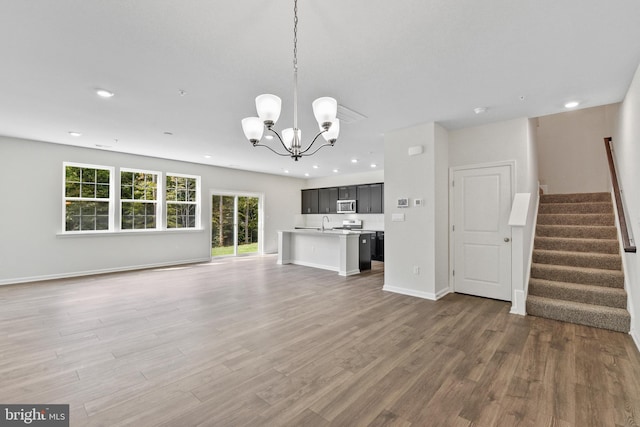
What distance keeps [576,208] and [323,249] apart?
4.78 m

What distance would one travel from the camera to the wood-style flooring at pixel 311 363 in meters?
1.83

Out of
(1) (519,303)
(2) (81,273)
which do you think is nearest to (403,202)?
(1) (519,303)

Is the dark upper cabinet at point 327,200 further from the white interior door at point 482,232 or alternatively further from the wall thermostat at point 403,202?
the white interior door at point 482,232

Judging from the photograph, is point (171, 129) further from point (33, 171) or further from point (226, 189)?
point (226, 189)

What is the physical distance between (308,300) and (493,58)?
142 inches

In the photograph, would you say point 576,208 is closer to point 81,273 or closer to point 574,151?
point 574,151

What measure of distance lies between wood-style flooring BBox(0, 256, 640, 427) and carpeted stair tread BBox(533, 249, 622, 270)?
97cm

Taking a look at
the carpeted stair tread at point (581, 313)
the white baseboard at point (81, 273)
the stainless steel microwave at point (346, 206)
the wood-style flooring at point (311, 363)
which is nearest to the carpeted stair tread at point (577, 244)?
the carpeted stair tread at point (581, 313)

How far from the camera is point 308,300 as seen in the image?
4227 millimetres

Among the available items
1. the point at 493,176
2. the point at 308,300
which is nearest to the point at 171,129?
the point at 308,300

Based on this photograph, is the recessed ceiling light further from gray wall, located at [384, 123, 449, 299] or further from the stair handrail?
the stair handrail
